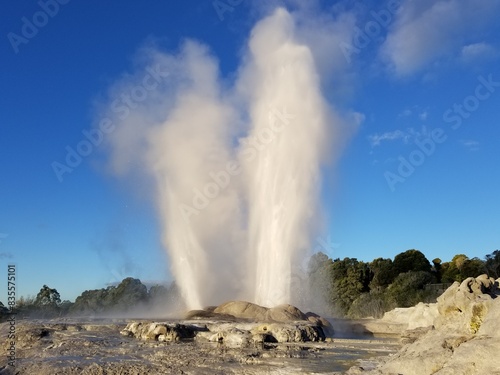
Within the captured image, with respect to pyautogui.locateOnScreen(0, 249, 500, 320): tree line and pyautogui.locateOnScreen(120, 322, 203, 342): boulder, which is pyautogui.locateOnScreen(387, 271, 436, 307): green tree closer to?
pyautogui.locateOnScreen(0, 249, 500, 320): tree line

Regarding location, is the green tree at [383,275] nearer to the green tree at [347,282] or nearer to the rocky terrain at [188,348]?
the green tree at [347,282]

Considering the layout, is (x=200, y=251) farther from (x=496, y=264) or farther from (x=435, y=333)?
(x=496, y=264)

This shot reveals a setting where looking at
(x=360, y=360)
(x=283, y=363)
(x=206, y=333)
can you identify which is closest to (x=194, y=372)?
(x=283, y=363)

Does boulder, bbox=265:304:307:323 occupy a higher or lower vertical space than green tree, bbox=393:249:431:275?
lower

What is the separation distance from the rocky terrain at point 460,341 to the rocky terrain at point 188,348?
2.11 meters

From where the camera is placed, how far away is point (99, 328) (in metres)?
21.3

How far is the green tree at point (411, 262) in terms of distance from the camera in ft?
218

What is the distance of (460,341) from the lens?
10828mm

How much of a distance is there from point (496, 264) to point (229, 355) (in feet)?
181

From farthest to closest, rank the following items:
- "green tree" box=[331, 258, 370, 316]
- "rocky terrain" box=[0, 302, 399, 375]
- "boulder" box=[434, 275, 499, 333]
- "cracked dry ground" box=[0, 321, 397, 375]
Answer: "green tree" box=[331, 258, 370, 316] → "rocky terrain" box=[0, 302, 399, 375] → "cracked dry ground" box=[0, 321, 397, 375] → "boulder" box=[434, 275, 499, 333]

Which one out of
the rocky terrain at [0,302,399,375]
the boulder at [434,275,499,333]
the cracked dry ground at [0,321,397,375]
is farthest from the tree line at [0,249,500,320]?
the boulder at [434,275,499,333]

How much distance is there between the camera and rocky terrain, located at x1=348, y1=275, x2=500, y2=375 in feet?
30.1

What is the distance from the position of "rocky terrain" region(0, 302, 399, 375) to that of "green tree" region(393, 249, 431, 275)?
154 ft

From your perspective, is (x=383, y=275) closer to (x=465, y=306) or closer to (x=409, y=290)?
(x=409, y=290)
